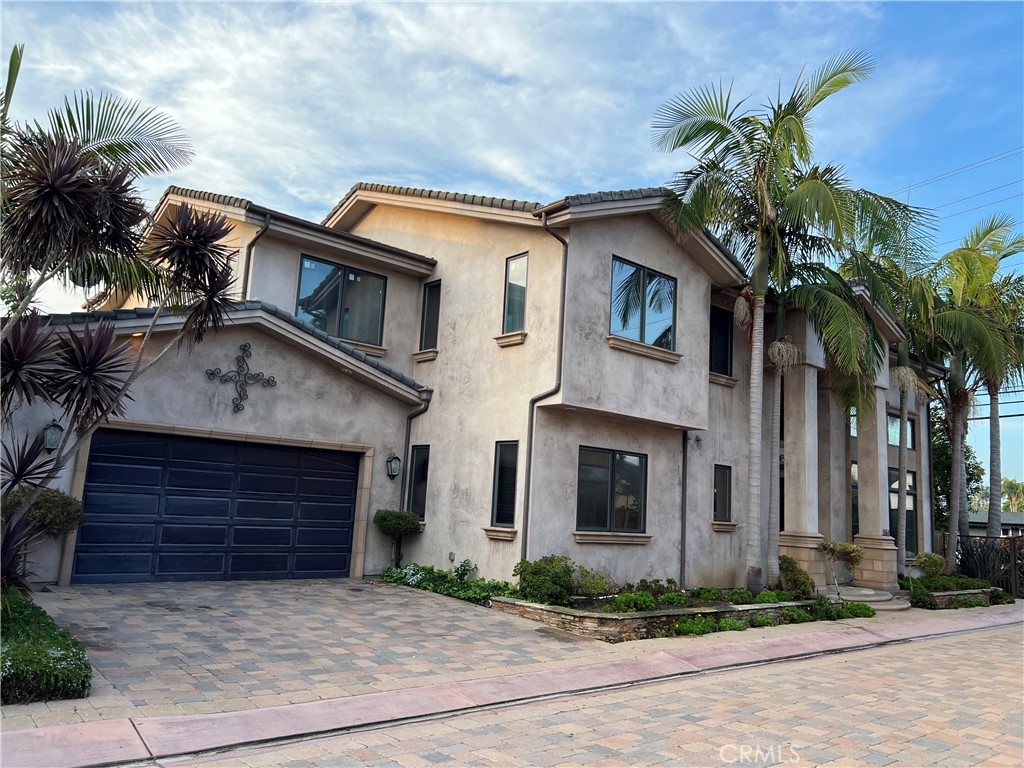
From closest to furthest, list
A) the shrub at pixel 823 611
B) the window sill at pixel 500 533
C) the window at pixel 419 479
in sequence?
the window sill at pixel 500 533 < the shrub at pixel 823 611 < the window at pixel 419 479

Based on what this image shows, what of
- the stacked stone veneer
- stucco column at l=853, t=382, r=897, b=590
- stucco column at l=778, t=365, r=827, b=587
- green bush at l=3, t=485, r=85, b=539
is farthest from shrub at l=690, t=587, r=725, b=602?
green bush at l=3, t=485, r=85, b=539

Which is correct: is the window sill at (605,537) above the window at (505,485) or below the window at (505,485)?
below

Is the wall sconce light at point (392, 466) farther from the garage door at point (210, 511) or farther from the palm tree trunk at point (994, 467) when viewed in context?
the palm tree trunk at point (994, 467)

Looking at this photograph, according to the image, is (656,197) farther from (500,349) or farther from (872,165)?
(872,165)

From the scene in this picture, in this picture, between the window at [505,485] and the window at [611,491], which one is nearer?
the window at [505,485]

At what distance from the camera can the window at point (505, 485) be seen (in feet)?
44.3

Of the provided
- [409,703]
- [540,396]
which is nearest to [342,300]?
[540,396]

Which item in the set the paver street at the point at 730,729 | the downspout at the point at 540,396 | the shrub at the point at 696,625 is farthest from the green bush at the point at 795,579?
the downspout at the point at 540,396

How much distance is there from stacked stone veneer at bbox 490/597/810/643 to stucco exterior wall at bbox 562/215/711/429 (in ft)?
11.6

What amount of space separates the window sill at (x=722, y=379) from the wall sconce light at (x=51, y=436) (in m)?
12.5

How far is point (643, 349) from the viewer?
14406 mm

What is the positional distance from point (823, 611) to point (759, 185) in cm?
850

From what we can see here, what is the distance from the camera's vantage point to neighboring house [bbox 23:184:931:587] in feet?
42.8

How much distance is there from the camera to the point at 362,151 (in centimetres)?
1592
